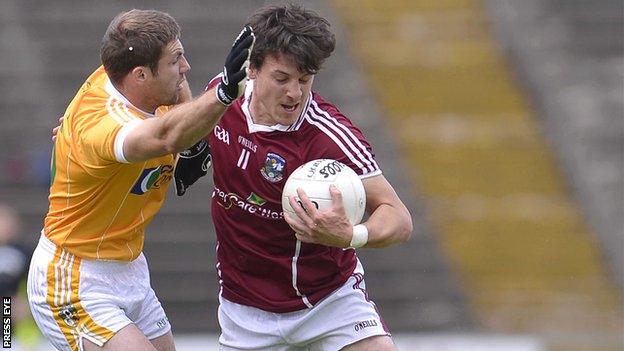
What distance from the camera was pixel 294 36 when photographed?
536 cm

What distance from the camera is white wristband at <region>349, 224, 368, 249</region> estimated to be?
203 inches

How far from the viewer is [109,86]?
5.54 meters

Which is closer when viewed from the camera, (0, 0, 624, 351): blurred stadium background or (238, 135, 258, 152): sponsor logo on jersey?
Answer: (238, 135, 258, 152): sponsor logo on jersey

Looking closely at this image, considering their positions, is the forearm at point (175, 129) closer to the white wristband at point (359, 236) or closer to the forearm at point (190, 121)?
the forearm at point (190, 121)

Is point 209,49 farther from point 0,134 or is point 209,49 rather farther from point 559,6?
point 559,6

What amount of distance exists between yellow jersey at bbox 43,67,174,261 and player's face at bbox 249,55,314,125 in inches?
19.3

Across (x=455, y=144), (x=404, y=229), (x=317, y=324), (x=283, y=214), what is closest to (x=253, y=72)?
(x=283, y=214)

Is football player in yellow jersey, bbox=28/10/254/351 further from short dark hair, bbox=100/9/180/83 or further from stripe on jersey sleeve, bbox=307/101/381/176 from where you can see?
stripe on jersey sleeve, bbox=307/101/381/176

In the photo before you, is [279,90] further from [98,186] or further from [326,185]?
[98,186]

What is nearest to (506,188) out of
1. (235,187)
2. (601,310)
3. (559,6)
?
(601,310)

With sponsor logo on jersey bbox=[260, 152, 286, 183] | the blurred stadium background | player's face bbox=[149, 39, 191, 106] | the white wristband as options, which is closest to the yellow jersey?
player's face bbox=[149, 39, 191, 106]

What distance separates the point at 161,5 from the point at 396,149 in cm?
385

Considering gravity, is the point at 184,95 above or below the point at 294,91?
below

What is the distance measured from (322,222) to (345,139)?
656 mm
